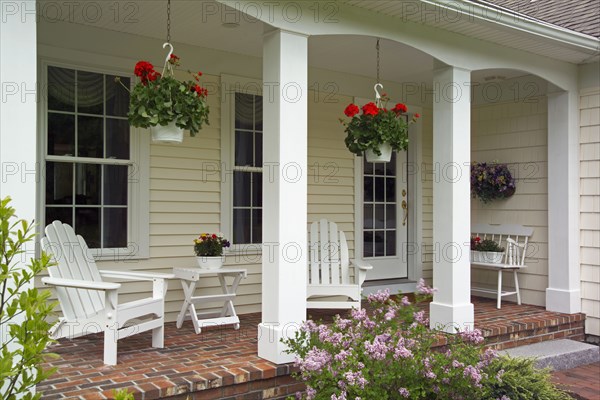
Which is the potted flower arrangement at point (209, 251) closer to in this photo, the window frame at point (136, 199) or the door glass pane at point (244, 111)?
the window frame at point (136, 199)

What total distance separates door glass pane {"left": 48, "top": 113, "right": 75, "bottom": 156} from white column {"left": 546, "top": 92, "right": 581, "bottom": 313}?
15.2 feet

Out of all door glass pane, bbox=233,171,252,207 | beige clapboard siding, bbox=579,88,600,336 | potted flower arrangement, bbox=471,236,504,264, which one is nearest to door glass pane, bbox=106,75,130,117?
door glass pane, bbox=233,171,252,207

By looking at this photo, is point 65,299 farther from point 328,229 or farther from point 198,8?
point 328,229

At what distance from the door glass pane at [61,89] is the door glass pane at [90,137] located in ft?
0.51

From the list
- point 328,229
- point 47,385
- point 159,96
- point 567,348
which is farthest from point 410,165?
point 47,385

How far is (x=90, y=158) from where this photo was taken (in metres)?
4.80

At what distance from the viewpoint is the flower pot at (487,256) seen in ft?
20.4

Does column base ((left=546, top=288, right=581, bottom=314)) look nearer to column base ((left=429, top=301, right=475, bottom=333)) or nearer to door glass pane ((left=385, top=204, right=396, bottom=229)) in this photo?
column base ((left=429, top=301, right=475, bottom=333))

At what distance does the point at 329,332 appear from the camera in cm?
356

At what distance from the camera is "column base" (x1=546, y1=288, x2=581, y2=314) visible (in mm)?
5852

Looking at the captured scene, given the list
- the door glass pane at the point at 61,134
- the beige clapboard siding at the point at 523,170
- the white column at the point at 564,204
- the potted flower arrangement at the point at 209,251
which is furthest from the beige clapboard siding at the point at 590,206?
the door glass pane at the point at 61,134

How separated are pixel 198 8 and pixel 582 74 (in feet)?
13.0

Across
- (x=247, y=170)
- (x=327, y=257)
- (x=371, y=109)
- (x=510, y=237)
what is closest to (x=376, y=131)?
(x=371, y=109)

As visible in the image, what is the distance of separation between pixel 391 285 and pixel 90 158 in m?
3.74
